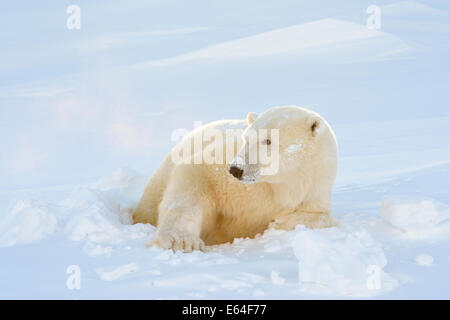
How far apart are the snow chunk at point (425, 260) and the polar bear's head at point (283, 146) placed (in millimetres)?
1129

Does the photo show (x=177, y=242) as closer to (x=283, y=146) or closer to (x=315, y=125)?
(x=283, y=146)

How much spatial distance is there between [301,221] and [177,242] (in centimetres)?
107

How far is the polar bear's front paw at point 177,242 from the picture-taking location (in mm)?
3955

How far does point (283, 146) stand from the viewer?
425 centimetres

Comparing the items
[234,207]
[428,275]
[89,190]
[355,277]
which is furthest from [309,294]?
[89,190]

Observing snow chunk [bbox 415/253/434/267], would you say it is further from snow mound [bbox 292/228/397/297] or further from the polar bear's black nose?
the polar bear's black nose

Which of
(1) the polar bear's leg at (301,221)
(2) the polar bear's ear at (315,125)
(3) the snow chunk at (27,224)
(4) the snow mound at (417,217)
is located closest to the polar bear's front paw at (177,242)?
(1) the polar bear's leg at (301,221)

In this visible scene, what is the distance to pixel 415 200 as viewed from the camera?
14.9 ft

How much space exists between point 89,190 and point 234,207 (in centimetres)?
152

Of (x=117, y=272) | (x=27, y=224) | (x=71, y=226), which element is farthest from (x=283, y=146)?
(x=27, y=224)

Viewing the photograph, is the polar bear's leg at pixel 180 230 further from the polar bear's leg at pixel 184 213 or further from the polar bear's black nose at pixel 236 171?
the polar bear's black nose at pixel 236 171

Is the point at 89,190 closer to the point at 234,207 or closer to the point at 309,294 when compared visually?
the point at 234,207

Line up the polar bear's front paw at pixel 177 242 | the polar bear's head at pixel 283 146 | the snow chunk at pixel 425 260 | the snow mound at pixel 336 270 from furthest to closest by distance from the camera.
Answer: the polar bear's head at pixel 283 146, the polar bear's front paw at pixel 177 242, the snow chunk at pixel 425 260, the snow mound at pixel 336 270

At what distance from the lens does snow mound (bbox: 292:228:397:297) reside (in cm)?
310
